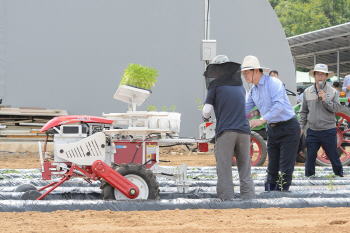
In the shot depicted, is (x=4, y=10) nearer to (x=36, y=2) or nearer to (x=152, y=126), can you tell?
(x=36, y=2)

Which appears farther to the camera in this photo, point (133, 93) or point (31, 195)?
point (133, 93)

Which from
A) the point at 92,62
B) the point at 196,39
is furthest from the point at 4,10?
the point at 196,39

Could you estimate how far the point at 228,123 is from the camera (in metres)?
4.71

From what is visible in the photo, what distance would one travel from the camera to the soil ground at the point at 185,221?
3471 mm

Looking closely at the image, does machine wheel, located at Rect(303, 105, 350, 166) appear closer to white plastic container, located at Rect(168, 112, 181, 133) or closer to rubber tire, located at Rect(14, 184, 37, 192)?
white plastic container, located at Rect(168, 112, 181, 133)

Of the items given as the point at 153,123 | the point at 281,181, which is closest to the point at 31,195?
the point at 153,123

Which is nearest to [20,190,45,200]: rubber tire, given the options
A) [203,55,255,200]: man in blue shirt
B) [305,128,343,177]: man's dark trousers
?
[203,55,255,200]: man in blue shirt

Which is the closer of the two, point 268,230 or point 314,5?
point 268,230

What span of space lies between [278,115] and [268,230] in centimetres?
200

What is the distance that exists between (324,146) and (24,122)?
7896 mm

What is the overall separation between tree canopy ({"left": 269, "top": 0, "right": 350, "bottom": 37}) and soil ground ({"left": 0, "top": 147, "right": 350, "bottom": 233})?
30.9 metres

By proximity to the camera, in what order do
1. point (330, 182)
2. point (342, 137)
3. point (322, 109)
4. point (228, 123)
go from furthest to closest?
1. point (342, 137)
2. point (322, 109)
3. point (330, 182)
4. point (228, 123)

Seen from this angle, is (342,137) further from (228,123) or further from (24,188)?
(24,188)

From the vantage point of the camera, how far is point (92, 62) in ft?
38.8
